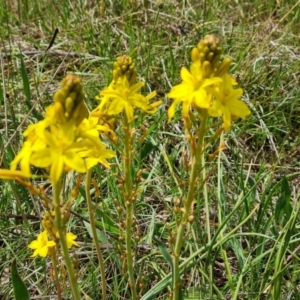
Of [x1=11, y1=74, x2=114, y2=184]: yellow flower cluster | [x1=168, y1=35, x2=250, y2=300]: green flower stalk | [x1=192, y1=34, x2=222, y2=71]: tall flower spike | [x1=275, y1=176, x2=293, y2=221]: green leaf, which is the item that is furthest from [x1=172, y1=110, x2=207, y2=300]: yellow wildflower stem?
[x1=275, y1=176, x2=293, y2=221]: green leaf

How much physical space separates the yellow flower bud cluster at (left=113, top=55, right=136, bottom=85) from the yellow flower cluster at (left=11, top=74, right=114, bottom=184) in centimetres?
29

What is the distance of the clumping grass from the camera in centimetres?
179

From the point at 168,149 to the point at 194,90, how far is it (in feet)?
4.86

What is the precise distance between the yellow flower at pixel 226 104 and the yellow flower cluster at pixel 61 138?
252 mm

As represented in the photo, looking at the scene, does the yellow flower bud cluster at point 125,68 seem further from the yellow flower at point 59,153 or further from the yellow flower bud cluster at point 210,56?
the yellow flower at point 59,153

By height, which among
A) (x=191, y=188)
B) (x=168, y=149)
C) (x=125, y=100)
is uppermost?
(x=125, y=100)

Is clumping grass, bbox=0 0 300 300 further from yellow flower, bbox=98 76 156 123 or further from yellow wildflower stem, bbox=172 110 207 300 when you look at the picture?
yellow flower, bbox=98 76 156 123

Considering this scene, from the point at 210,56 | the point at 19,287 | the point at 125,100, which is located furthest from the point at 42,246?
the point at 210,56

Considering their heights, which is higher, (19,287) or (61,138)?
(61,138)

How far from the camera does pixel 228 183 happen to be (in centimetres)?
232

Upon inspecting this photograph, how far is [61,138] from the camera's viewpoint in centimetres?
97

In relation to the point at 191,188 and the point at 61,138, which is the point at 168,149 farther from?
the point at 61,138

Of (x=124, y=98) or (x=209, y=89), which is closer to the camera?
(x=209, y=89)

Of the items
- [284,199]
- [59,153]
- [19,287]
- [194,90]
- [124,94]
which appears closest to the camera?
[59,153]
